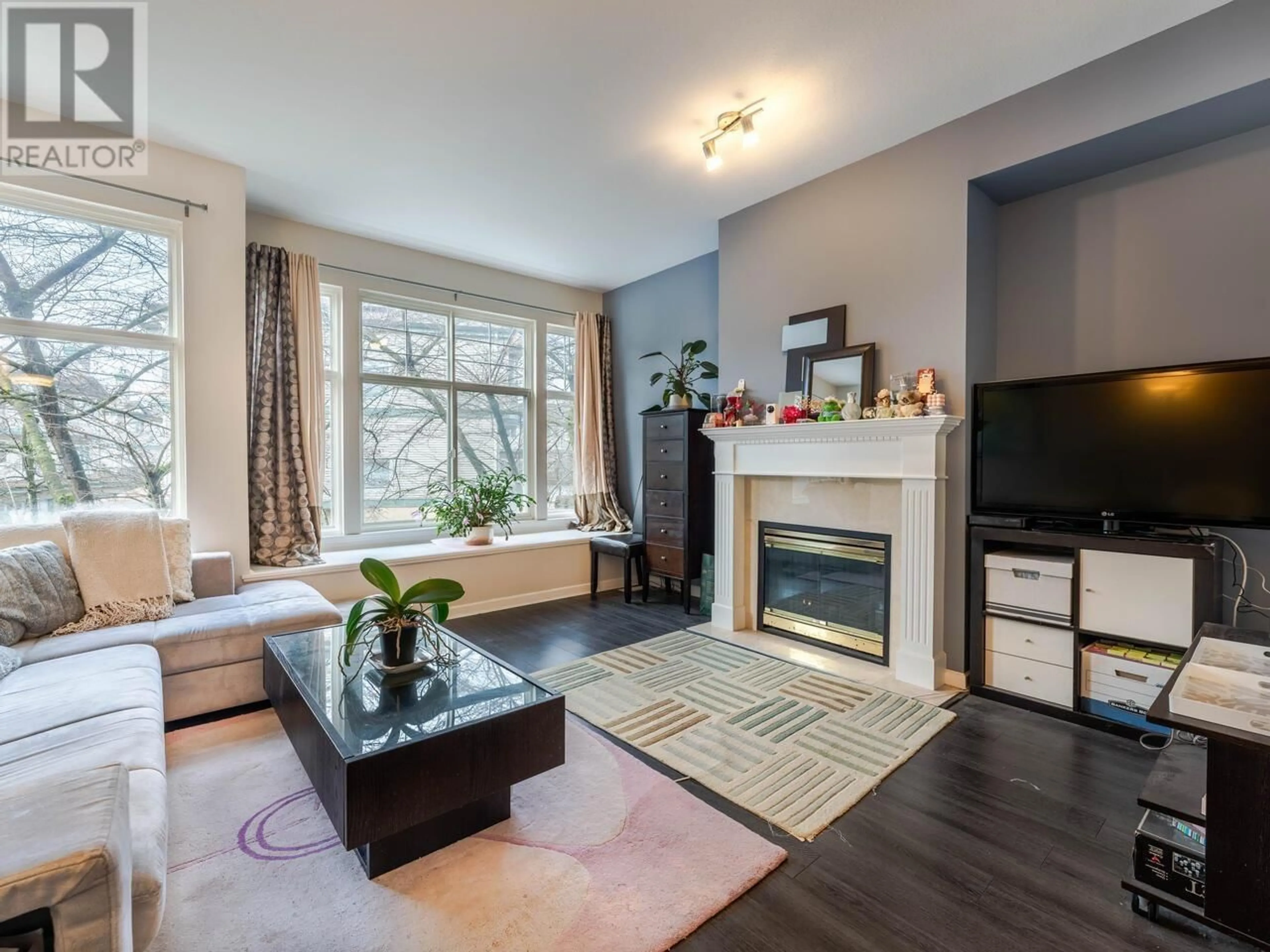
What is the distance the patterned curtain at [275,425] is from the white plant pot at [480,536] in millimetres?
1063

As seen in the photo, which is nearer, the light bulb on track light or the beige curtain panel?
the light bulb on track light

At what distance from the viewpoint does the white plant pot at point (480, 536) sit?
4.40 meters

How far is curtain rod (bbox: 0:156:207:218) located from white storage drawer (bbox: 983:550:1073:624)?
4741 mm

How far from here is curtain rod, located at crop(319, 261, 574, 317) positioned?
4.19m

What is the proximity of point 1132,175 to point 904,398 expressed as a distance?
1.41m

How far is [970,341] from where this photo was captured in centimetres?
280

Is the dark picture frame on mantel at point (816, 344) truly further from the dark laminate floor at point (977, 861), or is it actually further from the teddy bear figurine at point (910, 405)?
the dark laminate floor at point (977, 861)

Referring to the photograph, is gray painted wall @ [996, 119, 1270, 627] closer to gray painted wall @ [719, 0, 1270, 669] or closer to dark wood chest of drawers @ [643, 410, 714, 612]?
gray painted wall @ [719, 0, 1270, 669]

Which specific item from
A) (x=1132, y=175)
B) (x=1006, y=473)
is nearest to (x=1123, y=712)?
(x=1006, y=473)

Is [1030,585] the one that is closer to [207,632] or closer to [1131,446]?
[1131,446]

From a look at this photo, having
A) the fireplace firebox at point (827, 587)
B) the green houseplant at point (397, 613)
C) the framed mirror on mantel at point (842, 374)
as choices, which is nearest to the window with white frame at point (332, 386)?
the green houseplant at point (397, 613)

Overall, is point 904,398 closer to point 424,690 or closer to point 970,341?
point 970,341

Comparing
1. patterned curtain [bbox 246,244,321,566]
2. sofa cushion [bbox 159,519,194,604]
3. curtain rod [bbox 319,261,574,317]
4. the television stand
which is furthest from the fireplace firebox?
sofa cushion [bbox 159,519,194,604]

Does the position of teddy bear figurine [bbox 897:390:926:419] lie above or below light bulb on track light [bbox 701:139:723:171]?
below
